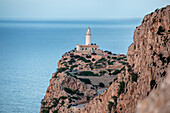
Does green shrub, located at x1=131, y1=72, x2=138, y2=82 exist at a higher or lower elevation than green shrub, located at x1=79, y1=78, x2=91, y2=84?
higher

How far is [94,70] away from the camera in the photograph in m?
41.8

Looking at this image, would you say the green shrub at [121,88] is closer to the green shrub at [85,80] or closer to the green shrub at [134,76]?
the green shrub at [134,76]

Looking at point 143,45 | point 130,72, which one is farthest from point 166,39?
point 130,72

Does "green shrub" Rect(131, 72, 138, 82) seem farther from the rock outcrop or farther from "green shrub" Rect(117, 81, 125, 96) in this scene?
the rock outcrop

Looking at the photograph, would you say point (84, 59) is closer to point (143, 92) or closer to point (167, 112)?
point (143, 92)

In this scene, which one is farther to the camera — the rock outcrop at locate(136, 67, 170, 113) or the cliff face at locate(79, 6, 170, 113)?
the cliff face at locate(79, 6, 170, 113)

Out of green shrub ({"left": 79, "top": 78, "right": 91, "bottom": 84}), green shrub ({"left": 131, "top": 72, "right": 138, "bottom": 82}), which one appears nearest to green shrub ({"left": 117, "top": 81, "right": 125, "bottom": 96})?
green shrub ({"left": 131, "top": 72, "right": 138, "bottom": 82})

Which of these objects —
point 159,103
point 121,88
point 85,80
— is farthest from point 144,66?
point 85,80

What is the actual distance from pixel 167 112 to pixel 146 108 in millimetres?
217

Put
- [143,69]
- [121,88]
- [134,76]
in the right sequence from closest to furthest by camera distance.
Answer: [143,69] → [134,76] → [121,88]

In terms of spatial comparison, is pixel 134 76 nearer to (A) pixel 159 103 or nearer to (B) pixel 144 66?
(B) pixel 144 66

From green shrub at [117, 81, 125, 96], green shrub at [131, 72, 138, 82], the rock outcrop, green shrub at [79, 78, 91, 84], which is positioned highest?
the rock outcrop

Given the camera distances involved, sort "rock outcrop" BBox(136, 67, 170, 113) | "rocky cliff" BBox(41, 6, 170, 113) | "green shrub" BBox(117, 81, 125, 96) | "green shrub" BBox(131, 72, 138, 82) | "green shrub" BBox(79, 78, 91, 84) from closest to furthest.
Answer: "rock outcrop" BBox(136, 67, 170, 113) → "rocky cliff" BBox(41, 6, 170, 113) → "green shrub" BBox(131, 72, 138, 82) → "green shrub" BBox(117, 81, 125, 96) → "green shrub" BBox(79, 78, 91, 84)

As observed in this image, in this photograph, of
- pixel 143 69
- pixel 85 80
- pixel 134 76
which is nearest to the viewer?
pixel 143 69
